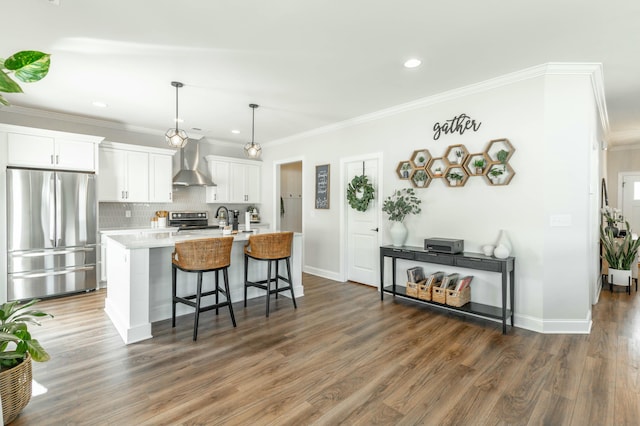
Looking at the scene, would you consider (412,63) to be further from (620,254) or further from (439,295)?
(620,254)

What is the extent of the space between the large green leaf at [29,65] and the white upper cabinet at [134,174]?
3.75 meters

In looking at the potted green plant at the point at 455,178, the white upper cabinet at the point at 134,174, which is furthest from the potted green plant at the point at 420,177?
the white upper cabinet at the point at 134,174

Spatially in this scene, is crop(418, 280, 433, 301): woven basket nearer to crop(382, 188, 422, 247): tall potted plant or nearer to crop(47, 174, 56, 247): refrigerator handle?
crop(382, 188, 422, 247): tall potted plant

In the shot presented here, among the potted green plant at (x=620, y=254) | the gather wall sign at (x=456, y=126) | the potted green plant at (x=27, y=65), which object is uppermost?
the gather wall sign at (x=456, y=126)

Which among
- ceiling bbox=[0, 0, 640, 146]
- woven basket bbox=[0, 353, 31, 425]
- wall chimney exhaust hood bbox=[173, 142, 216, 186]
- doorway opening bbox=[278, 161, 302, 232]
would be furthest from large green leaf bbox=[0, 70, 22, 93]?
doorway opening bbox=[278, 161, 302, 232]

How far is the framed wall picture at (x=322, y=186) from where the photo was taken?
549cm

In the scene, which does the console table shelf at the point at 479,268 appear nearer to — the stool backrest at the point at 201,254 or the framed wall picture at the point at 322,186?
the framed wall picture at the point at 322,186

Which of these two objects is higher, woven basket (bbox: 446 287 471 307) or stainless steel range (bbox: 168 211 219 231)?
stainless steel range (bbox: 168 211 219 231)

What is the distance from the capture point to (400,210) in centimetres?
422

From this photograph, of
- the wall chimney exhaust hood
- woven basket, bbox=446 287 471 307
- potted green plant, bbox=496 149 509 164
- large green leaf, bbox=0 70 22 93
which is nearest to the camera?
large green leaf, bbox=0 70 22 93

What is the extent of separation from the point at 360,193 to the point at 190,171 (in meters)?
3.25

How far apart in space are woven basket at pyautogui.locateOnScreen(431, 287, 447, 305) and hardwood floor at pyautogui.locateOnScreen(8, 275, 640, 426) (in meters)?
0.19

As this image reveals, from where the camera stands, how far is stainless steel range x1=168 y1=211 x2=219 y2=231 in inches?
232

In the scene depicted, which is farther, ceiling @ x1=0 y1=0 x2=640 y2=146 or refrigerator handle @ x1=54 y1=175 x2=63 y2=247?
refrigerator handle @ x1=54 y1=175 x2=63 y2=247
